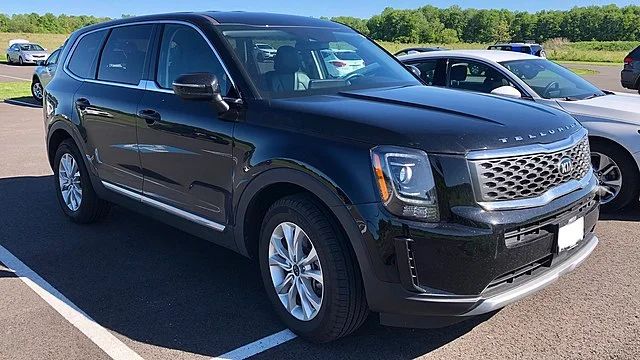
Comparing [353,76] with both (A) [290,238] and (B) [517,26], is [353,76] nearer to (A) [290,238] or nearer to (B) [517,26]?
(A) [290,238]

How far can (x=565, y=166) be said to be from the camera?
316 centimetres

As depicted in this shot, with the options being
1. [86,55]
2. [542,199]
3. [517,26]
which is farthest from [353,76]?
[517,26]

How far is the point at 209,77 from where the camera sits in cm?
351

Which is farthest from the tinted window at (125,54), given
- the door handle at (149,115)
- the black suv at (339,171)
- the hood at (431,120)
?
the hood at (431,120)

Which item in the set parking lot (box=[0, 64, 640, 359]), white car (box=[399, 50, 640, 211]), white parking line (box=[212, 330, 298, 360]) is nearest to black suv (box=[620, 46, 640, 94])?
white car (box=[399, 50, 640, 211])

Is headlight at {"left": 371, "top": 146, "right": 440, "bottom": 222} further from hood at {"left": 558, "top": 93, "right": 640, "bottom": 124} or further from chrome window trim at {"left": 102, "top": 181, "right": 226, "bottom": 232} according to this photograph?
hood at {"left": 558, "top": 93, "right": 640, "bottom": 124}

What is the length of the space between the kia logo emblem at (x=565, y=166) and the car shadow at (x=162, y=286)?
106 cm

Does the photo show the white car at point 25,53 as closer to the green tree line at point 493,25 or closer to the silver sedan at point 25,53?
the silver sedan at point 25,53

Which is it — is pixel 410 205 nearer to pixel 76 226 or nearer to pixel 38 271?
pixel 38 271

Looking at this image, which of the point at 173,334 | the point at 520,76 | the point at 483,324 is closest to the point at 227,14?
the point at 173,334

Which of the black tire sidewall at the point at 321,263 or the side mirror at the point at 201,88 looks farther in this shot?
the side mirror at the point at 201,88

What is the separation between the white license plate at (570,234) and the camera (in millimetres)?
3061

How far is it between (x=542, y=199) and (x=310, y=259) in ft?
4.15

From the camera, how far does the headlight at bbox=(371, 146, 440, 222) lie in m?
2.78
